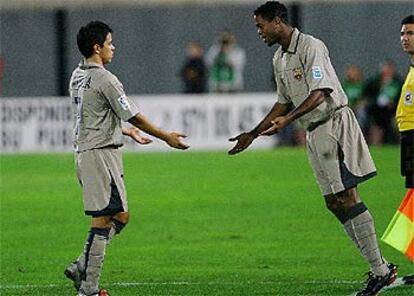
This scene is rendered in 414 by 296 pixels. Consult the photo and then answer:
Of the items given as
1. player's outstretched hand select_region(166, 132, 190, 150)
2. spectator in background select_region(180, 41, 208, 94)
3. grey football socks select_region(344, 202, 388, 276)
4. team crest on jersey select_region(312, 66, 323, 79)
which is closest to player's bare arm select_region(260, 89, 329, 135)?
team crest on jersey select_region(312, 66, 323, 79)

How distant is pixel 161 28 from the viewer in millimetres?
35906

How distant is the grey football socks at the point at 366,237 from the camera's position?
11352 millimetres

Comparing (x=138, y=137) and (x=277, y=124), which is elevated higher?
(x=277, y=124)

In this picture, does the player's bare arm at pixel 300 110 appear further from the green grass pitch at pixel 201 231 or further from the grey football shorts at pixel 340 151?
the green grass pitch at pixel 201 231

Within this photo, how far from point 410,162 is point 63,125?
760 inches

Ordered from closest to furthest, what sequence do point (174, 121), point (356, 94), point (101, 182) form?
point (101, 182) → point (174, 121) → point (356, 94)

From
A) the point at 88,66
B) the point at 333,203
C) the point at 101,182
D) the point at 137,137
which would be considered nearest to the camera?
the point at 101,182

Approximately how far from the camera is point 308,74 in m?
11.3

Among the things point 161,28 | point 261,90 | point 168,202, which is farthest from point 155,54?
point 168,202

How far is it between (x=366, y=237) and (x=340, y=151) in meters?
0.73

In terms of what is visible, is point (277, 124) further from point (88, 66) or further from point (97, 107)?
point (88, 66)

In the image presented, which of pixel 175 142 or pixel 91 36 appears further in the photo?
pixel 91 36

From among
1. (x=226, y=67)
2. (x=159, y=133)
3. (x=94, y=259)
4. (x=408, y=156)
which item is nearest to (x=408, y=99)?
(x=408, y=156)

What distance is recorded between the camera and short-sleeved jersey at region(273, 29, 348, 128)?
11242 millimetres
